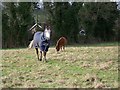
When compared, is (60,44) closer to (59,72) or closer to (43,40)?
(43,40)

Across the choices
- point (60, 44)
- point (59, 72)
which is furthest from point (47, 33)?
point (60, 44)

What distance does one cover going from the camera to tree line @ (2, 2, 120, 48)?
1355 centimetres

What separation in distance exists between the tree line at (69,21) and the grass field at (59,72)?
3.90m

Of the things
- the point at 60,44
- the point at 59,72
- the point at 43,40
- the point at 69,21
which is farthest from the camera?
the point at 69,21

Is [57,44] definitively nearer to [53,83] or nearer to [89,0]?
[89,0]

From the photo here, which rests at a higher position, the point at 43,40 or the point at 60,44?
the point at 43,40

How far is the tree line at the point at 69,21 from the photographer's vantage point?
44.5 feet

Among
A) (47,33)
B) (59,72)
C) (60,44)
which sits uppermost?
(47,33)

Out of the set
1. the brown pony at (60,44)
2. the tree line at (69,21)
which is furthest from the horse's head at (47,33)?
the tree line at (69,21)

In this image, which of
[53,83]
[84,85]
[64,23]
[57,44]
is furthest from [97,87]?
[64,23]

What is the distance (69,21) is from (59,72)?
28.3 feet

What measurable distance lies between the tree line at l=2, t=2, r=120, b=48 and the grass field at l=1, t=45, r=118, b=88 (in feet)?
12.8

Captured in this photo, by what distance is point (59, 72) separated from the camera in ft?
24.0

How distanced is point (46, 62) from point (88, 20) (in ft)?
24.5
